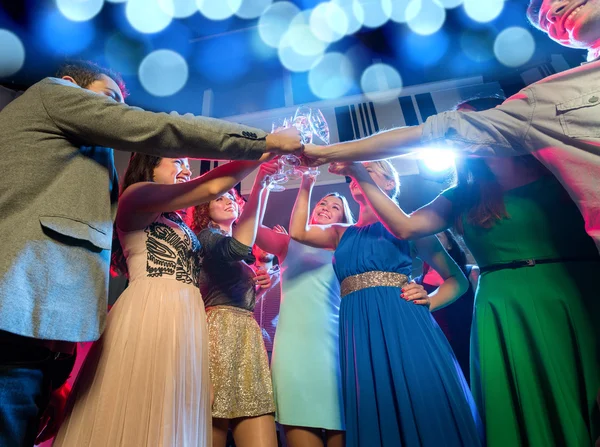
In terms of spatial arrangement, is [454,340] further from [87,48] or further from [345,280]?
[87,48]

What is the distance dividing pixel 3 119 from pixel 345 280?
1424 mm

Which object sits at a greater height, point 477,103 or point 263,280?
point 477,103

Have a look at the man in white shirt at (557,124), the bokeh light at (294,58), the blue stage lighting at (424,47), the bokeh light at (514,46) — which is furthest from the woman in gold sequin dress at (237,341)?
the bokeh light at (514,46)

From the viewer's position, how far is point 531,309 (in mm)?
1062

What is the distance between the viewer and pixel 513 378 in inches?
41.5

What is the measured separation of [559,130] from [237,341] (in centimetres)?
148

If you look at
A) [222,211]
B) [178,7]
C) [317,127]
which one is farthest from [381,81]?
[222,211]

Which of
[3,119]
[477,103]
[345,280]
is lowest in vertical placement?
[345,280]

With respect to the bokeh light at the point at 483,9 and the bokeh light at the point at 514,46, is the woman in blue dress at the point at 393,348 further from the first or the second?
the bokeh light at the point at 514,46

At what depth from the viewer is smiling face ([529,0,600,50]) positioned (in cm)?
99

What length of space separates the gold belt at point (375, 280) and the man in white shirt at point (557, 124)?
66cm

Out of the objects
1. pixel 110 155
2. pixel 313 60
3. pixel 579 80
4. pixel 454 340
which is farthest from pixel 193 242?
pixel 313 60

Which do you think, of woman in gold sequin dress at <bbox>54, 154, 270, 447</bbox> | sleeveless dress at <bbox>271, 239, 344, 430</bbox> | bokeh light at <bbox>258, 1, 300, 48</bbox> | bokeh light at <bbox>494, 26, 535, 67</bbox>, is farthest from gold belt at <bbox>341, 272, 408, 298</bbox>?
bokeh light at <bbox>494, 26, 535, 67</bbox>

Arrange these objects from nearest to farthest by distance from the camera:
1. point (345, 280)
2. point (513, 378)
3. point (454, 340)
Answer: point (513, 378), point (345, 280), point (454, 340)
